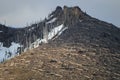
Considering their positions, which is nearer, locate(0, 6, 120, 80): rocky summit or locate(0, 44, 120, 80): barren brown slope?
locate(0, 44, 120, 80): barren brown slope

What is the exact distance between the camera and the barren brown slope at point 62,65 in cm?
8888

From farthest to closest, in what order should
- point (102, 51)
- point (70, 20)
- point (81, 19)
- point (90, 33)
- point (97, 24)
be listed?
point (70, 20)
point (81, 19)
point (97, 24)
point (90, 33)
point (102, 51)

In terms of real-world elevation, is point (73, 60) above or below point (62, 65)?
above

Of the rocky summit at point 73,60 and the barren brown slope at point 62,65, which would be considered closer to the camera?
the barren brown slope at point 62,65

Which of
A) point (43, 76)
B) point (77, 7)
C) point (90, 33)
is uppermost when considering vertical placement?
point (77, 7)

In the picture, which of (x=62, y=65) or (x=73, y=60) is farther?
(x=73, y=60)

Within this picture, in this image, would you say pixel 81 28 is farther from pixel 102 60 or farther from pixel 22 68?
pixel 22 68

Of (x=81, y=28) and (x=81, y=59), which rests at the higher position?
(x=81, y=28)

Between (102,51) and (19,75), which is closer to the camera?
(19,75)

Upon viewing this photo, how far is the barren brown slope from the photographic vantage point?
88.9 m

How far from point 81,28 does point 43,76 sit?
124 feet

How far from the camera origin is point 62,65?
94.2 metres

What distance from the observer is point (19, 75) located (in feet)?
289

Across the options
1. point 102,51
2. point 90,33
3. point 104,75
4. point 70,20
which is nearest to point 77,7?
point 70,20
